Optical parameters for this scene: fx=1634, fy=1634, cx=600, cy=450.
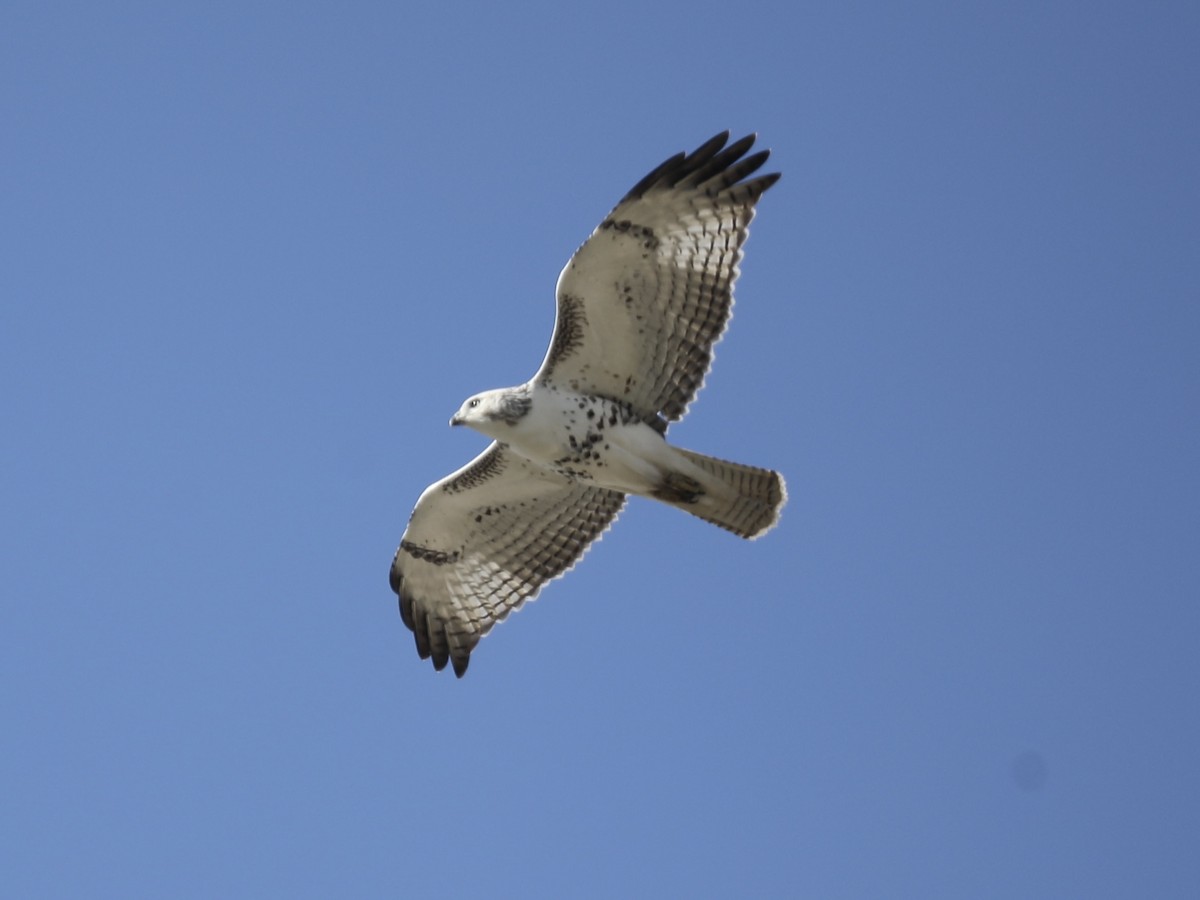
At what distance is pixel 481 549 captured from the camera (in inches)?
485

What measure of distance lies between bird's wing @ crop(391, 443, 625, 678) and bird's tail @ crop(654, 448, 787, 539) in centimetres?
105

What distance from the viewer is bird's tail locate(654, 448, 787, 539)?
11023mm

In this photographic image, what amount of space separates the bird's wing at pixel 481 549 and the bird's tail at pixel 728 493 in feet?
3.44

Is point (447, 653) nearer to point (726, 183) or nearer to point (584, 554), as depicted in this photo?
point (584, 554)

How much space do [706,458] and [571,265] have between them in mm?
1583

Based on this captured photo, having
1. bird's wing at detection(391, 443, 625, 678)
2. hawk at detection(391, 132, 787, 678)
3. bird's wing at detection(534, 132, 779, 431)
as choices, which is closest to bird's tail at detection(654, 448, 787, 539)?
hawk at detection(391, 132, 787, 678)

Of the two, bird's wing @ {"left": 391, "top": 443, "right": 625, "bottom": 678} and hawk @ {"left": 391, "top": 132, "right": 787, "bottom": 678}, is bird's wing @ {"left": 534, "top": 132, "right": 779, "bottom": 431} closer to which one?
hawk @ {"left": 391, "top": 132, "right": 787, "bottom": 678}

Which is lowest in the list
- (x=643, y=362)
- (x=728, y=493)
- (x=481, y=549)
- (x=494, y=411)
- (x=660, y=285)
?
(x=481, y=549)

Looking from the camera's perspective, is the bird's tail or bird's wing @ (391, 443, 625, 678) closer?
the bird's tail

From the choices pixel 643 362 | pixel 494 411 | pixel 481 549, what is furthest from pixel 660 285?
pixel 481 549

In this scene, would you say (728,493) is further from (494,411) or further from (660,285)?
(494,411)

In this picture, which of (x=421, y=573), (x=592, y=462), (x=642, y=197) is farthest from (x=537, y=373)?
(x=421, y=573)

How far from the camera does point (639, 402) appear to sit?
11.2 metres

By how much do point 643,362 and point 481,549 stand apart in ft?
7.08
